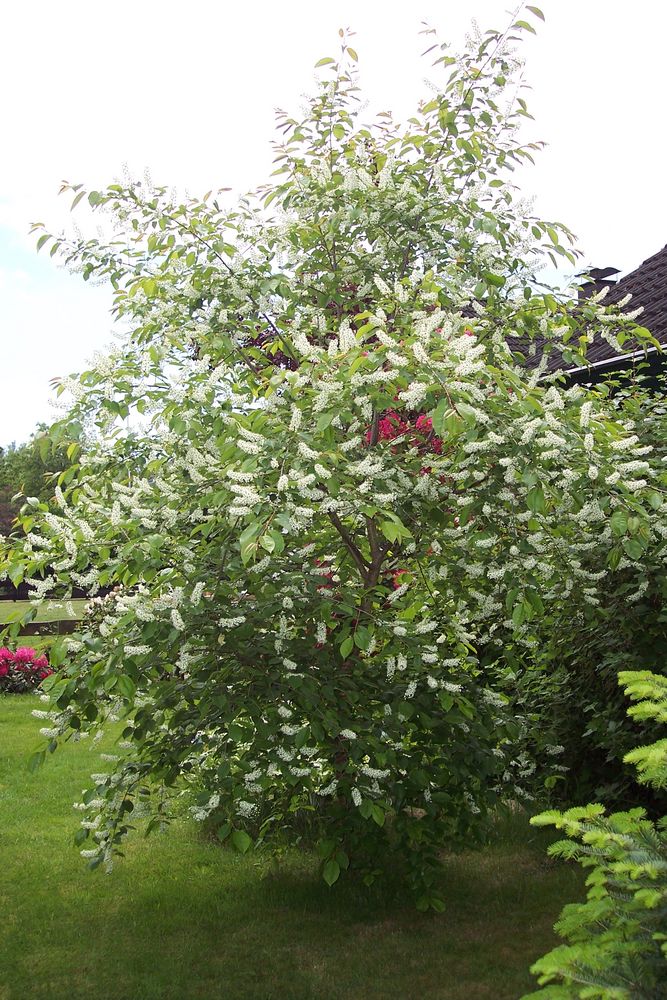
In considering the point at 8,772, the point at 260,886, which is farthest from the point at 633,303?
the point at 8,772

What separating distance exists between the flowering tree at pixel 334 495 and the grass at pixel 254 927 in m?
0.34

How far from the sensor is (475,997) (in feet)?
12.4

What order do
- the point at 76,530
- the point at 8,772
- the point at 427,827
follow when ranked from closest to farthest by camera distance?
the point at 76,530, the point at 427,827, the point at 8,772

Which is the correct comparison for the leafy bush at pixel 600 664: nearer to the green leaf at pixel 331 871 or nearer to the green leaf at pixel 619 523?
the green leaf at pixel 619 523

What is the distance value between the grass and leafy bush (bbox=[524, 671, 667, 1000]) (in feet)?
5.70

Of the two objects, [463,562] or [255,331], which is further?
[255,331]

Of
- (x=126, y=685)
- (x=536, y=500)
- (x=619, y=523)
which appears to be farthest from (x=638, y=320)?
(x=126, y=685)

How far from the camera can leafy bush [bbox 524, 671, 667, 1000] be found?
200 centimetres

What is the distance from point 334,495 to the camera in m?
3.19

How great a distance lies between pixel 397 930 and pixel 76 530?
2438 mm

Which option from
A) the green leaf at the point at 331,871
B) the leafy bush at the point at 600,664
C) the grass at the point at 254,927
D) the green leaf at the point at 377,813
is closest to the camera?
the green leaf at the point at 377,813

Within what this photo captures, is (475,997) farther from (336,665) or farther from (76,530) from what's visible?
(76,530)

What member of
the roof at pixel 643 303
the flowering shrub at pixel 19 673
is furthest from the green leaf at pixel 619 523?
the flowering shrub at pixel 19 673

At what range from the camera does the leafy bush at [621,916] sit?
2.00 metres
